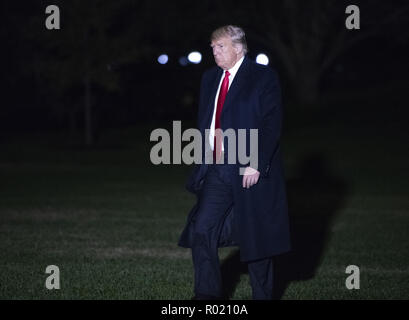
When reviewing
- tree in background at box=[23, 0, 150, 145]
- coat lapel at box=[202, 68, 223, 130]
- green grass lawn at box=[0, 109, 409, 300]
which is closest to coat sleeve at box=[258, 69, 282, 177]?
coat lapel at box=[202, 68, 223, 130]

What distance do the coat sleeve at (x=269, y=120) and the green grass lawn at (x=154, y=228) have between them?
1.77 m

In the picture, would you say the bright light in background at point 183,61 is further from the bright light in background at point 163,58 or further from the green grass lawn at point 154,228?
the green grass lawn at point 154,228

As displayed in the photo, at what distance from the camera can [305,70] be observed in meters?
43.5

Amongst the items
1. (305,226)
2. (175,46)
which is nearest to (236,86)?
(305,226)

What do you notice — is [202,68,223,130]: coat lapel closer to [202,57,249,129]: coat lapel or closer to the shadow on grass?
[202,57,249,129]: coat lapel

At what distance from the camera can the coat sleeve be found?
6.83 m

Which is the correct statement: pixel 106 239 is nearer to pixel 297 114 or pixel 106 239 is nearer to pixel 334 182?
pixel 334 182

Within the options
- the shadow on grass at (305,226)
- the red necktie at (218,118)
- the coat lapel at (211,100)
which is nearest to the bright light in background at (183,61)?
the shadow on grass at (305,226)

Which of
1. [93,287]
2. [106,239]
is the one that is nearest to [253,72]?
[93,287]

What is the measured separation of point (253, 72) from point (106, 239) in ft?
16.1

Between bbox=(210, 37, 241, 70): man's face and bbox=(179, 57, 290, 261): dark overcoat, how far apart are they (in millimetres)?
131

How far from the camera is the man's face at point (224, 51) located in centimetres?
695

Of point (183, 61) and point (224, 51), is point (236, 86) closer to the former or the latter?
point (224, 51)

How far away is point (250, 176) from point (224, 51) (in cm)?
101
